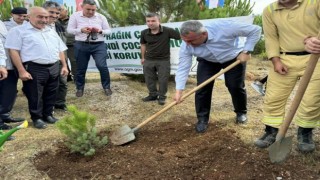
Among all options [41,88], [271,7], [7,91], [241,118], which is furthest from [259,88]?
[7,91]

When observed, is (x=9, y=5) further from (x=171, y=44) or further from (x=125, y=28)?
(x=171, y=44)

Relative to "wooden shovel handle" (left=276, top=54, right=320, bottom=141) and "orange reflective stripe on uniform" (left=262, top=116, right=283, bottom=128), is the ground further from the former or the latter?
"wooden shovel handle" (left=276, top=54, right=320, bottom=141)

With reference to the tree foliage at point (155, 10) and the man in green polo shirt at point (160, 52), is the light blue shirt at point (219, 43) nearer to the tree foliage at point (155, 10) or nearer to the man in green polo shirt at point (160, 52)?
the man in green polo shirt at point (160, 52)

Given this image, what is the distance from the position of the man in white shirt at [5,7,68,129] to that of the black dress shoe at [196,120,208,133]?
200 cm

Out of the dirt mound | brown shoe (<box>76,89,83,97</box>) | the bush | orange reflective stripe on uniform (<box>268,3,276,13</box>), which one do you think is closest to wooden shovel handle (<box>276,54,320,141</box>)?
the dirt mound

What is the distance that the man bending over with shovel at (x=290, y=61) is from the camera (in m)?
3.13

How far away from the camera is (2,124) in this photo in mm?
4652

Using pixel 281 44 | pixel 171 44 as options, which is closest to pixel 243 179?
pixel 281 44

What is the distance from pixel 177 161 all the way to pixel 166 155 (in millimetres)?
189

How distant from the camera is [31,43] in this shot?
439 cm

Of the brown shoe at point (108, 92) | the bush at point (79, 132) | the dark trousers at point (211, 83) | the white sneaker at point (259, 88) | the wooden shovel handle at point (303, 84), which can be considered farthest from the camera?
the brown shoe at point (108, 92)

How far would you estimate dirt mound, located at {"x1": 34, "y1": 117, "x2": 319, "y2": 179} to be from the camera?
3086 millimetres

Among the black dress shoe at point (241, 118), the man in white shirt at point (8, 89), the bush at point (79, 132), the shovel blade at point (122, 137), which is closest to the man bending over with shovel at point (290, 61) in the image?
the black dress shoe at point (241, 118)

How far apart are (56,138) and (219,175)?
6.80 feet
